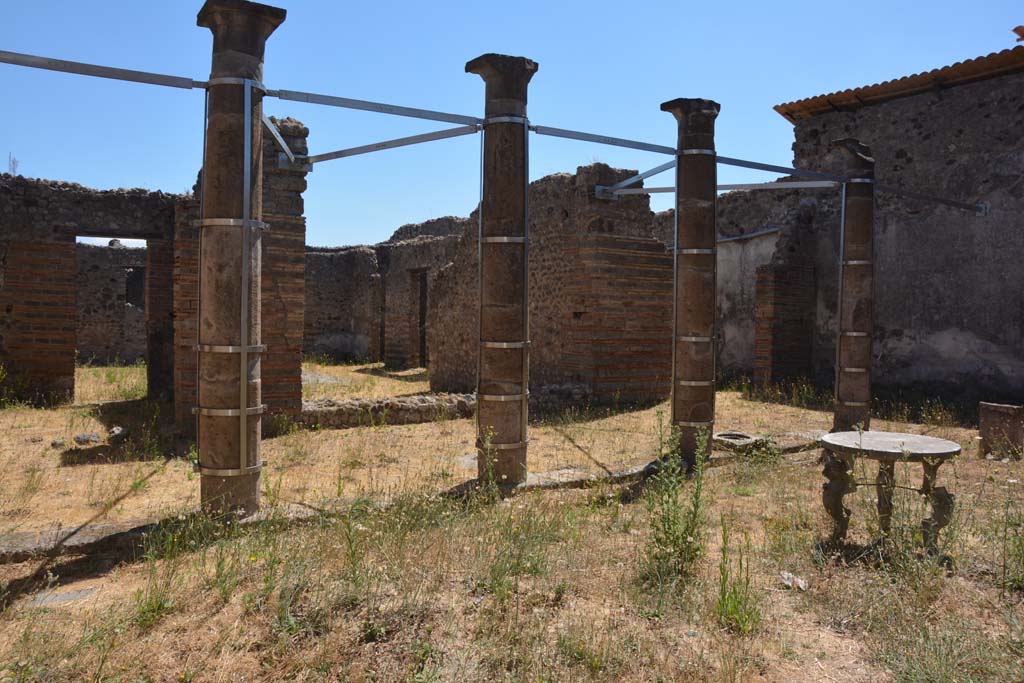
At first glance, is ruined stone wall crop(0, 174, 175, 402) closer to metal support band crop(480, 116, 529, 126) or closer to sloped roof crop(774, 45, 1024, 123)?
metal support band crop(480, 116, 529, 126)

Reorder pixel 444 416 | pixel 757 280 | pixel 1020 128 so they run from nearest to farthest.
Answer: pixel 444 416 < pixel 1020 128 < pixel 757 280

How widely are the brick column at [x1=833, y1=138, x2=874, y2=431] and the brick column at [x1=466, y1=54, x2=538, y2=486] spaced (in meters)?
4.21

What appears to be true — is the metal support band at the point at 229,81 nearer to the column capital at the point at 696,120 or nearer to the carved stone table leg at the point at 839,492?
the column capital at the point at 696,120

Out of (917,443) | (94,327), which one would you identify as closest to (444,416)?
(917,443)

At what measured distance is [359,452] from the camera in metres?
7.07

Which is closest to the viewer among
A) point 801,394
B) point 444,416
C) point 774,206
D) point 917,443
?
point 917,443

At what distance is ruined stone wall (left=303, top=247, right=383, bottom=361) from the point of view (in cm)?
2078

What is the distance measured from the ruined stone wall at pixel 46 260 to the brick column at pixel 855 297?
9.69 m

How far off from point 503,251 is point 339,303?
16.7m

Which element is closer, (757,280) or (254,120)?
(254,120)

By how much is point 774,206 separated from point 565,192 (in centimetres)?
581

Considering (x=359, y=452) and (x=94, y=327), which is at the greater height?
(x=94, y=327)

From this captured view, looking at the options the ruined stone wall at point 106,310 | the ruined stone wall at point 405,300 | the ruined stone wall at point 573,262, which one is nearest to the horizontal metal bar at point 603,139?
the ruined stone wall at point 573,262

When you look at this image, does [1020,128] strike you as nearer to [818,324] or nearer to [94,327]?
[818,324]
